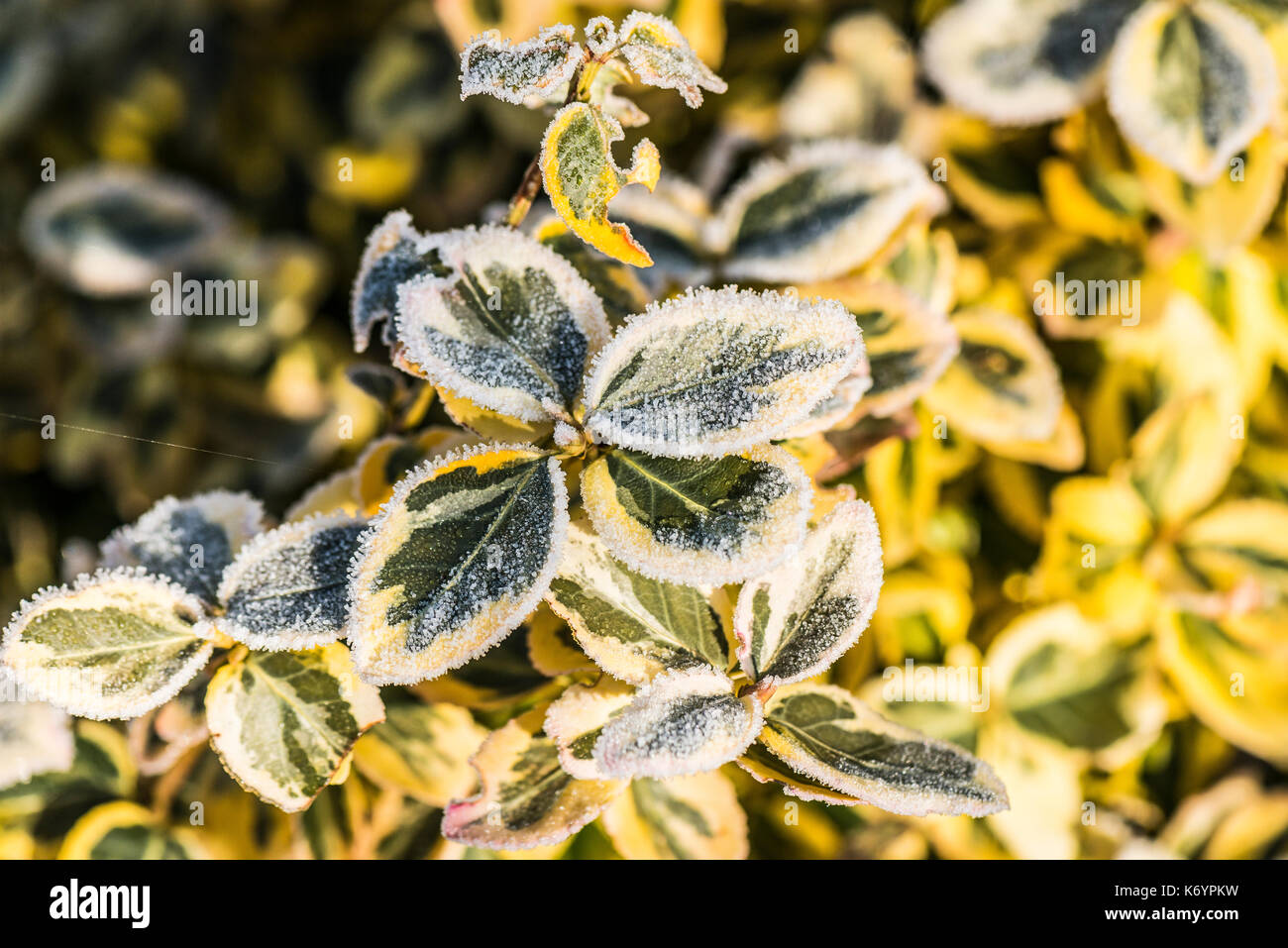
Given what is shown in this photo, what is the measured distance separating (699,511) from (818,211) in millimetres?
283

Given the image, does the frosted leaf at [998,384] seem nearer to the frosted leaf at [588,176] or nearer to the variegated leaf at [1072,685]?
the variegated leaf at [1072,685]

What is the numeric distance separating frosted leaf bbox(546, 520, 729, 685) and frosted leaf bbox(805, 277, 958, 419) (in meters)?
0.16

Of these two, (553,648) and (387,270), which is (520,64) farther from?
(553,648)

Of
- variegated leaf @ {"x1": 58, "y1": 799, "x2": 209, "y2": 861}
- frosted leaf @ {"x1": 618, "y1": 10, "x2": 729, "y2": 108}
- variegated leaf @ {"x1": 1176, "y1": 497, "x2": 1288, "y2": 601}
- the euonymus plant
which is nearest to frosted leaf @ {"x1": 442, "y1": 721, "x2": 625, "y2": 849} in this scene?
the euonymus plant

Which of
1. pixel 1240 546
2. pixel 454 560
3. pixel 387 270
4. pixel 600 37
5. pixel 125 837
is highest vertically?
pixel 600 37

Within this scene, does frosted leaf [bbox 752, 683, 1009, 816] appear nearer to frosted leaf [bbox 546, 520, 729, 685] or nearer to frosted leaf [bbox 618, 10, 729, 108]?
frosted leaf [bbox 546, 520, 729, 685]

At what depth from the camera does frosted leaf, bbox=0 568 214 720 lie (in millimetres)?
421

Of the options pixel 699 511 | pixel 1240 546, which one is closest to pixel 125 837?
pixel 699 511

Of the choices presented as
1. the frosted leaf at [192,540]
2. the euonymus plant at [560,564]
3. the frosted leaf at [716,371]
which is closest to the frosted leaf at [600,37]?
the euonymus plant at [560,564]

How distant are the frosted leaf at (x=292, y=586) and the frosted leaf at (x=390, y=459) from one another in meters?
0.06

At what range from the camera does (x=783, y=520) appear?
1.22ft

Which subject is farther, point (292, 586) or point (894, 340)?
point (894, 340)

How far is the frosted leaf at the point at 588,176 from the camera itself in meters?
0.38

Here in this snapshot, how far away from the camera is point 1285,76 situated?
686mm
